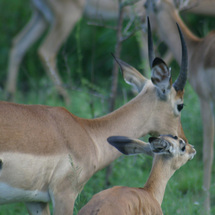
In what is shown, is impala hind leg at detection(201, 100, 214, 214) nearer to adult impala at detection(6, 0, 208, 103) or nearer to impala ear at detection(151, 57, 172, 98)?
impala ear at detection(151, 57, 172, 98)

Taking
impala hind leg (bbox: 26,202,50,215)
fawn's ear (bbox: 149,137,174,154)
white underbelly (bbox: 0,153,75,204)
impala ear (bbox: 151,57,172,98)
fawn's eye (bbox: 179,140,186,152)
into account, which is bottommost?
impala hind leg (bbox: 26,202,50,215)

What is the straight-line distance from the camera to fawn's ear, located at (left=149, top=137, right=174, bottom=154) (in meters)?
3.02

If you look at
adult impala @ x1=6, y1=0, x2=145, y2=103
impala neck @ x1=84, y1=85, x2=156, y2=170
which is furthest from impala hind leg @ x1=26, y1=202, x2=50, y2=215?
adult impala @ x1=6, y1=0, x2=145, y2=103

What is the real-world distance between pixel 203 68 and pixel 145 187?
1887 mm

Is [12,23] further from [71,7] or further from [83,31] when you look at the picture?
[71,7]

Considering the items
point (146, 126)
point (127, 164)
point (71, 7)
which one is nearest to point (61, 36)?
point (71, 7)

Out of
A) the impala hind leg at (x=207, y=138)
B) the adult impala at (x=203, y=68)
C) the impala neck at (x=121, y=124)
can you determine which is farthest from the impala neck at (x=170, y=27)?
the impala neck at (x=121, y=124)

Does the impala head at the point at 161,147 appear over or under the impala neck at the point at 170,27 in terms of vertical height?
under

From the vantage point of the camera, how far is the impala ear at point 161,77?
11.0ft

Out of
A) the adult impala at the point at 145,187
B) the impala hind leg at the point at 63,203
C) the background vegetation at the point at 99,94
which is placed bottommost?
the background vegetation at the point at 99,94

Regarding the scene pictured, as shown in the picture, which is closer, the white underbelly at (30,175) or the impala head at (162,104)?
the white underbelly at (30,175)

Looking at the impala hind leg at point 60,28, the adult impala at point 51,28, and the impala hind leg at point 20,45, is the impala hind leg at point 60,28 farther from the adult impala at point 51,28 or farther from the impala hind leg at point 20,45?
the impala hind leg at point 20,45

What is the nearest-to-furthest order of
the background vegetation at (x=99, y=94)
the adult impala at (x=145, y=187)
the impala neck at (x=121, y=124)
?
1. the adult impala at (x=145, y=187)
2. the impala neck at (x=121, y=124)
3. the background vegetation at (x=99, y=94)

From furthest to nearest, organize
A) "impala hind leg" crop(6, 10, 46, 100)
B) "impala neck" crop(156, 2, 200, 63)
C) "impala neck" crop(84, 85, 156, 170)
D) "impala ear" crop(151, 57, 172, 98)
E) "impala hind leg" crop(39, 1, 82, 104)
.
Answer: "impala hind leg" crop(39, 1, 82, 104) < "impala hind leg" crop(6, 10, 46, 100) < "impala neck" crop(156, 2, 200, 63) < "impala neck" crop(84, 85, 156, 170) < "impala ear" crop(151, 57, 172, 98)
